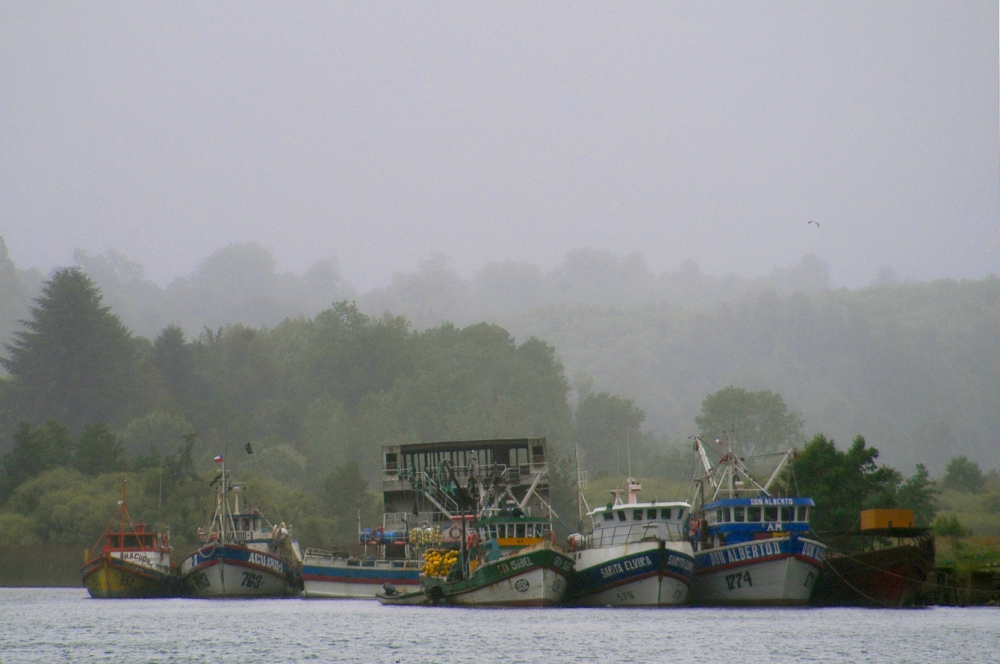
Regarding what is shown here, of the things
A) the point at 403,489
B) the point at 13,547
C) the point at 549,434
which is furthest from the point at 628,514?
the point at 549,434

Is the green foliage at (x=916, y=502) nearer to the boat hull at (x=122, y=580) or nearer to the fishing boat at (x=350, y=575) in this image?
the fishing boat at (x=350, y=575)

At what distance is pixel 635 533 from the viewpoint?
7794cm

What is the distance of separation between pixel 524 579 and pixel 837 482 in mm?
35129

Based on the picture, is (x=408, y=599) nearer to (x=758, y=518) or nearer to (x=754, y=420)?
(x=758, y=518)

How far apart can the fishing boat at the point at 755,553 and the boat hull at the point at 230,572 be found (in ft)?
104

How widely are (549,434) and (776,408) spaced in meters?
32.5

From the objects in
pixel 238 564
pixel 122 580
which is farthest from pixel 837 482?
pixel 122 580

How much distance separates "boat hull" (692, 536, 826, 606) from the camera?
74375 mm

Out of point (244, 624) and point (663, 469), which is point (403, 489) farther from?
point (663, 469)

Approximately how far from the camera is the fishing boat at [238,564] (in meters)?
94.8

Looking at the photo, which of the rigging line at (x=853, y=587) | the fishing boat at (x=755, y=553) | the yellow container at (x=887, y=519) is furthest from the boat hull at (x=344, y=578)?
the yellow container at (x=887, y=519)

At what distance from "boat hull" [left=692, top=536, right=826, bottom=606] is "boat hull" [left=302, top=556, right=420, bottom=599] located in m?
23.3

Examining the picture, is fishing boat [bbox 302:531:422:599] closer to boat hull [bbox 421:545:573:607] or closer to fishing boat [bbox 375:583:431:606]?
fishing boat [bbox 375:583:431:606]

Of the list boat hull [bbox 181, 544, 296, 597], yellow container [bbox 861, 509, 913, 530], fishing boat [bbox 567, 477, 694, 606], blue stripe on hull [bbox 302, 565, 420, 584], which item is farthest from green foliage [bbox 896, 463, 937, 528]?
boat hull [bbox 181, 544, 296, 597]
